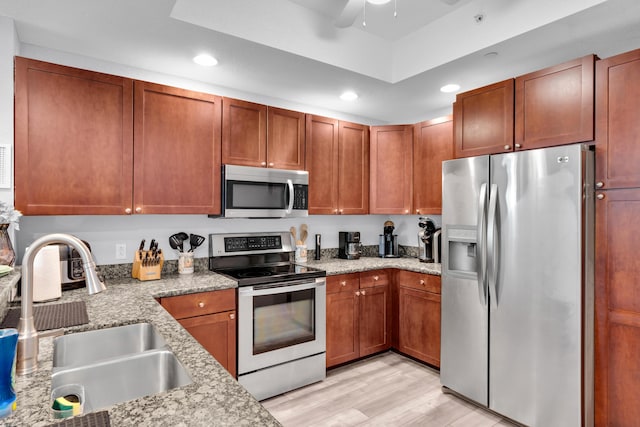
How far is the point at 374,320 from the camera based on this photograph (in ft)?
10.9

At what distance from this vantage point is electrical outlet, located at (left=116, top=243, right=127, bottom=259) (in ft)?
8.68

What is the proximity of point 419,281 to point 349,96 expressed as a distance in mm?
1775

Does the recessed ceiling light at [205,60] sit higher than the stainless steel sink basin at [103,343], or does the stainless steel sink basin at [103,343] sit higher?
the recessed ceiling light at [205,60]

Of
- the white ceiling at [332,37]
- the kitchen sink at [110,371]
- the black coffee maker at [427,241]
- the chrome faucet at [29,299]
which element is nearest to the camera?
the chrome faucet at [29,299]

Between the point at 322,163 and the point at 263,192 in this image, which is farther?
the point at 322,163

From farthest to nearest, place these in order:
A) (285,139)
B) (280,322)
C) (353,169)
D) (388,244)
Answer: (388,244), (353,169), (285,139), (280,322)

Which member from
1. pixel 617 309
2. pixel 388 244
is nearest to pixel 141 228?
pixel 388 244

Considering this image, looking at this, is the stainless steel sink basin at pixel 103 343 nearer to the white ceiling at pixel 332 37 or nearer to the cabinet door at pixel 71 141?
the cabinet door at pixel 71 141

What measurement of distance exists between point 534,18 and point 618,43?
26.3 inches

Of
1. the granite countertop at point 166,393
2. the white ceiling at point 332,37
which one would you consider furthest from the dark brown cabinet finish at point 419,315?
the granite countertop at point 166,393

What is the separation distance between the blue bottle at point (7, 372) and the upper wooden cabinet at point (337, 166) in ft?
8.33

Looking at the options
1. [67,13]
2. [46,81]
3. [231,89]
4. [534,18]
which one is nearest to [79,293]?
[46,81]

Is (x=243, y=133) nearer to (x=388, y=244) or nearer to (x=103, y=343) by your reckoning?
(x=103, y=343)

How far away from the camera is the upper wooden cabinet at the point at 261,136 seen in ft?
9.20
